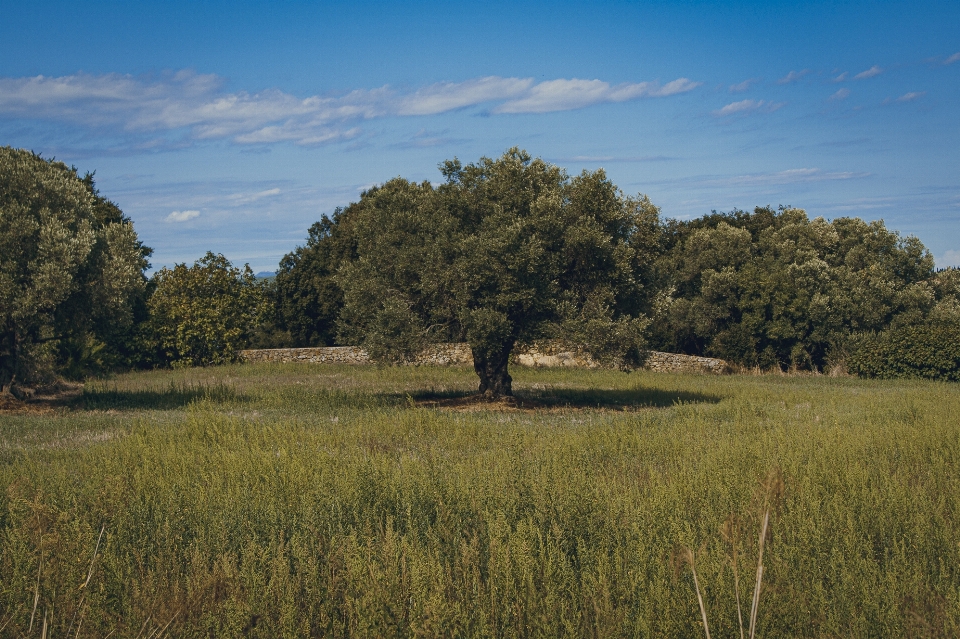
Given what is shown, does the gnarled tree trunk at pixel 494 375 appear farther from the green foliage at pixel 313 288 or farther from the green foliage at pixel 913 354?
the green foliage at pixel 313 288

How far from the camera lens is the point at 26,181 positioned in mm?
20016

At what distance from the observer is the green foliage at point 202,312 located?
127ft

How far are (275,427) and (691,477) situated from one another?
8281 millimetres

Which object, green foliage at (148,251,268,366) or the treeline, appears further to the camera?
green foliage at (148,251,268,366)

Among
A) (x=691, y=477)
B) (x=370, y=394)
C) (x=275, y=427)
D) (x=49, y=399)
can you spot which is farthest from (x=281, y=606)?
(x=49, y=399)

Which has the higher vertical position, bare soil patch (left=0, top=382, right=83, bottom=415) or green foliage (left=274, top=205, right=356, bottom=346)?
green foliage (left=274, top=205, right=356, bottom=346)

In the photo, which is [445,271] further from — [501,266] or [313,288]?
[313,288]

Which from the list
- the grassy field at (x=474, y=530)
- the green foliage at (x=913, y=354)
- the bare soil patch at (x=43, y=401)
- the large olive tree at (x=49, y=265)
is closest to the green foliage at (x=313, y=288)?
the bare soil patch at (x=43, y=401)

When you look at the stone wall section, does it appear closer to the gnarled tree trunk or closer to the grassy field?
the gnarled tree trunk

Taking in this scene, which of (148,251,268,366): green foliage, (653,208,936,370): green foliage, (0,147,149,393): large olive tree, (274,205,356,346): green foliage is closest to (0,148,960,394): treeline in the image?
(0,147,149,393): large olive tree

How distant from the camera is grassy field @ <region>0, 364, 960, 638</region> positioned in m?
5.78

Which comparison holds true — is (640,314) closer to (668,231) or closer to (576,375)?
(576,375)

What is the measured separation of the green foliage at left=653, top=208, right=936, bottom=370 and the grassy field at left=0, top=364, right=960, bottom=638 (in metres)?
29.7

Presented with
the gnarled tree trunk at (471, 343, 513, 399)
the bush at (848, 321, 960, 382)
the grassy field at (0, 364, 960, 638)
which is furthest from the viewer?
the bush at (848, 321, 960, 382)
